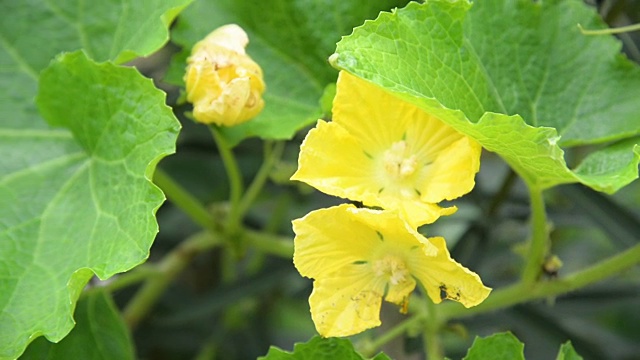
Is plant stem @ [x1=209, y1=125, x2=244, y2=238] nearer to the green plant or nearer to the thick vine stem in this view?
the green plant

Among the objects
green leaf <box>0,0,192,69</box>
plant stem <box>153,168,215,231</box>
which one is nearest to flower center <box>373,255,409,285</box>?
plant stem <box>153,168,215,231</box>

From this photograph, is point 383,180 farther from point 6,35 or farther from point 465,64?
point 6,35

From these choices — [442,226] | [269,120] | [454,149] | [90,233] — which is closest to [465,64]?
[454,149]

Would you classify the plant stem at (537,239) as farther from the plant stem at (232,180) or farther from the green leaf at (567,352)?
the plant stem at (232,180)

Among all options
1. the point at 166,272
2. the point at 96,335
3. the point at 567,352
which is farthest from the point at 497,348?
the point at 166,272

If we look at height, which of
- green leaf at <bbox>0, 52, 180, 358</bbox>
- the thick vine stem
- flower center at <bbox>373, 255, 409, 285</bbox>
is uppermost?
flower center at <bbox>373, 255, 409, 285</bbox>

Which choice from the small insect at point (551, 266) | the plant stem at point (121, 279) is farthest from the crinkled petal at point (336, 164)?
the plant stem at point (121, 279)

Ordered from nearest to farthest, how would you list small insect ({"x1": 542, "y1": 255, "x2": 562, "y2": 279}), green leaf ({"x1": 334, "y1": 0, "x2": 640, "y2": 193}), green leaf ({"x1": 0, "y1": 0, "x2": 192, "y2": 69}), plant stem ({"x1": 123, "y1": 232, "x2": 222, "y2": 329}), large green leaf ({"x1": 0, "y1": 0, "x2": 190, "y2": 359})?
green leaf ({"x1": 334, "y1": 0, "x2": 640, "y2": 193}) → large green leaf ({"x1": 0, "y1": 0, "x2": 190, "y2": 359}) → small insect ({"x1": 542, "y1": 255, "x2": 562, "y2": 279}) → green leaf ({"x1": 0, "y1": 0, "x2": 192, "y2": 69}) → plant stem ({"x1": 123, "y1": 232, "x2": 222, "y2": 329})
